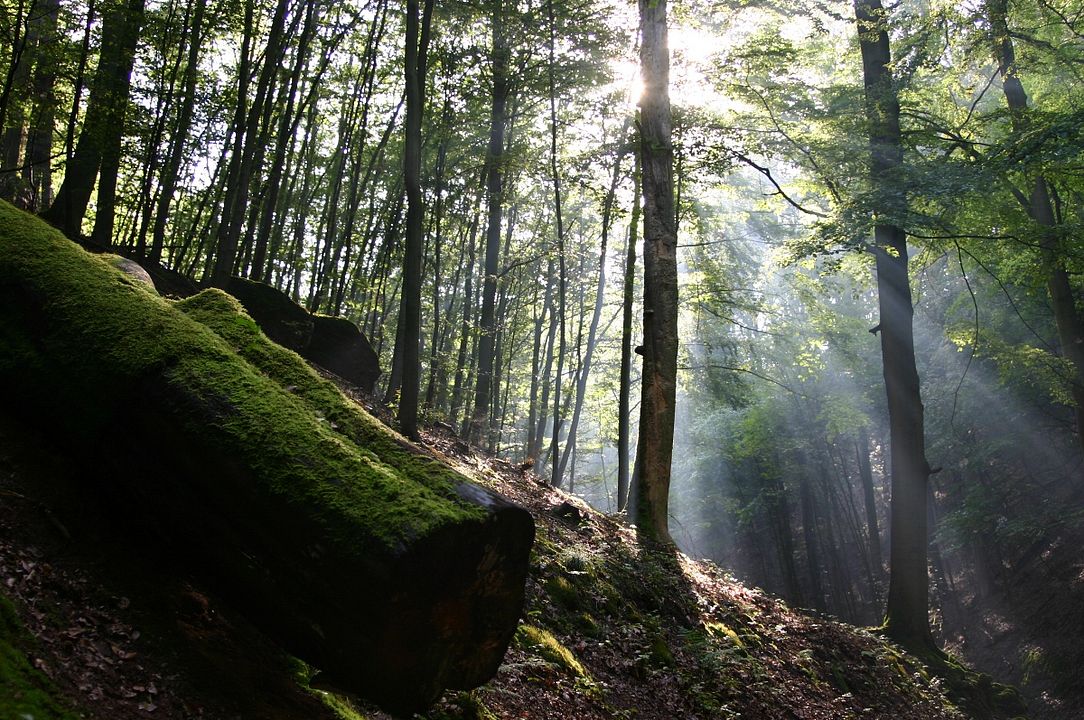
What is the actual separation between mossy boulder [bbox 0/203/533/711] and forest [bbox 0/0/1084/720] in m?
0.52

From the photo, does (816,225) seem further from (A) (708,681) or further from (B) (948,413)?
(B) (948,413)

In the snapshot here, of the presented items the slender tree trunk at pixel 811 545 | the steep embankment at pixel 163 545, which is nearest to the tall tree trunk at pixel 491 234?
the steep embankment at pixel 163 545

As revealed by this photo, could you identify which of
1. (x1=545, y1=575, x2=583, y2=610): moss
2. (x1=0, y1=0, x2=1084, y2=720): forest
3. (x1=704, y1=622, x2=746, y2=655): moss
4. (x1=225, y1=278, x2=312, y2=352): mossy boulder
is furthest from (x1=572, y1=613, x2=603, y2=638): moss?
(x1=225, y1=278, x2=312, y2=352): mossy boulder

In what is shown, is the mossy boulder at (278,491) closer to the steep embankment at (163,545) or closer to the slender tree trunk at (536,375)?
the steep embankment at (163,545)

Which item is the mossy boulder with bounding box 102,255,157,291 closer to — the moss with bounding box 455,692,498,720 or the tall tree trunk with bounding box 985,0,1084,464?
the moss with bounding box 455,692,498,720

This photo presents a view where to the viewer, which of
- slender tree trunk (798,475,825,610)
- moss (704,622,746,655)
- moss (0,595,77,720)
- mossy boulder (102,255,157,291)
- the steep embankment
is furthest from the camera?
slender tree trunk (798,475,825,610)

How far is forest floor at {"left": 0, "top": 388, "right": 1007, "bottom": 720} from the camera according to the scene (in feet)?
9.80

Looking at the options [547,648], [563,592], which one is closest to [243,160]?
[563,592]

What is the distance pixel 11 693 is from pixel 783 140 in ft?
47.3

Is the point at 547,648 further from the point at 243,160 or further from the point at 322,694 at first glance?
the point at 243,160

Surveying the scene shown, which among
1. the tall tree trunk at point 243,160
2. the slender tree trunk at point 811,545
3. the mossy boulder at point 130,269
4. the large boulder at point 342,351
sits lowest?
the slender tree trunk at point 811,545

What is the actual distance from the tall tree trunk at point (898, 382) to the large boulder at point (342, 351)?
9906 millimetres

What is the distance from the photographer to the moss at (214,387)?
3150mm

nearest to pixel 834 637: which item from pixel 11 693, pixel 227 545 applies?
pixel 227 545
